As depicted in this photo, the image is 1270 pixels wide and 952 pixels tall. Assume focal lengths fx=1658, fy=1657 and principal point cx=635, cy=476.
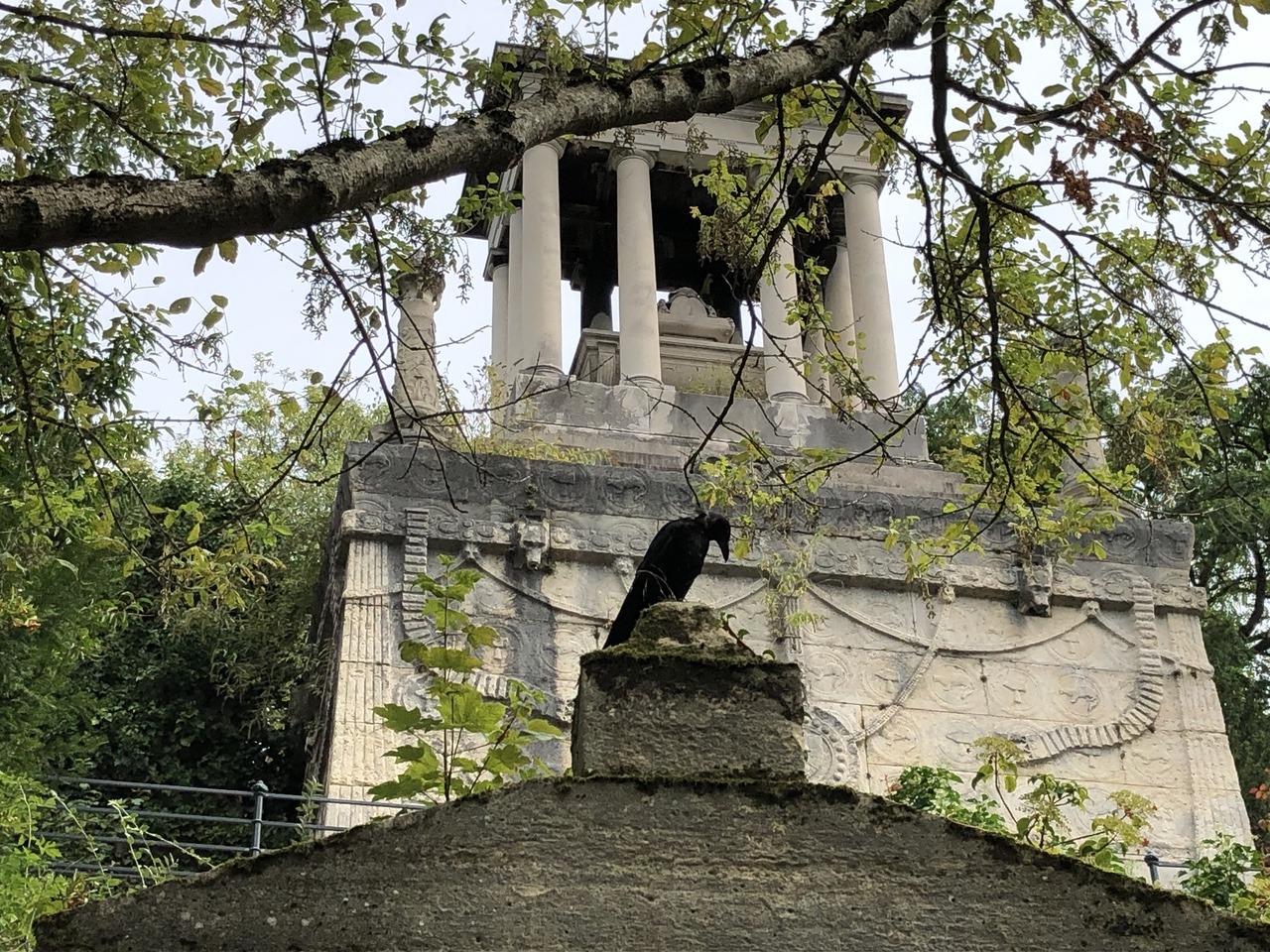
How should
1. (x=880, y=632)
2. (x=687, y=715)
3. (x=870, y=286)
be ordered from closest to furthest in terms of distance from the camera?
(x=687, y=715) → (x=880, y=632) → (x=870, y=286)

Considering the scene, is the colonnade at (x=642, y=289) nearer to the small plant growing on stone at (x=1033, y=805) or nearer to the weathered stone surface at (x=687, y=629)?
the small plant growing on stone at (x=1033, y=805)

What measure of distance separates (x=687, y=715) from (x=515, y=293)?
16311 mm

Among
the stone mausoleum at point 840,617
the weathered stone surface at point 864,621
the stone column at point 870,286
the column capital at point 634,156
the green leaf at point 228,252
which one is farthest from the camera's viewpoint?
the column capital at point 634,156

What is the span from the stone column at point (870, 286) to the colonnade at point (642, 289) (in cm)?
1

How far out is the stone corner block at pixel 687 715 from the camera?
176 inches

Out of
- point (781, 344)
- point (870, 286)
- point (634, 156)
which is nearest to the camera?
point (781, 344)

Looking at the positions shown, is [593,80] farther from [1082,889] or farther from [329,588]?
[329,588]

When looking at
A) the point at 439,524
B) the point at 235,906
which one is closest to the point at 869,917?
the point at 235,906

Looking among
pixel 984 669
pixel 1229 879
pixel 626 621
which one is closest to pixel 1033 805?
pixel 1229 879

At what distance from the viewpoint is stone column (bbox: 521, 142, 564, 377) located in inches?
685

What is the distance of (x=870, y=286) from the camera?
19688 mm

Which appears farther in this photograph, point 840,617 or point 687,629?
point 840,617

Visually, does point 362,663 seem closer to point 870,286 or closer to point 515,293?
point 515,293

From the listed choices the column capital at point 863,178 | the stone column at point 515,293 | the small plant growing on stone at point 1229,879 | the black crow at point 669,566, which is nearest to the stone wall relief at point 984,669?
the small plant growing on stone at point 1229,879
